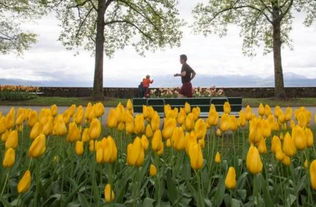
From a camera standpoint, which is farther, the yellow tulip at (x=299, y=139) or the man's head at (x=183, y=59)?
the man's head at (x=183, y=59)

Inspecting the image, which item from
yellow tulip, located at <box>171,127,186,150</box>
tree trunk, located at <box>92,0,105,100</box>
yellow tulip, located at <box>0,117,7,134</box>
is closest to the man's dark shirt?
yellow tulip, located at <box>0,117,7,134</box>

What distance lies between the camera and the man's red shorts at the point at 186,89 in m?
13.5

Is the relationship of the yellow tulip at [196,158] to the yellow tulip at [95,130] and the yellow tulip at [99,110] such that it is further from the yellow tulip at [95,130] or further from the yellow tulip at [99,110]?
the yellow tulip at [99,110]

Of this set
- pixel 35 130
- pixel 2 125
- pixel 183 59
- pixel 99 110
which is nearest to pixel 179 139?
pixel 35 130

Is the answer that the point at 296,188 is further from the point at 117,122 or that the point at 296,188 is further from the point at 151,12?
the point at 151,12

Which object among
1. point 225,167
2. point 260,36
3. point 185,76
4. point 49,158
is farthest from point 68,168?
point 260,36

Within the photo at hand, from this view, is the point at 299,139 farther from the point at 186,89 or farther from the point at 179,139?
the point at 186,89

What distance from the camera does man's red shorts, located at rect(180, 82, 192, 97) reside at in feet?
44.4

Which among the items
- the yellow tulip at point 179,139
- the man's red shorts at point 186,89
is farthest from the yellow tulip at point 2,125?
the man's red shorts at point 186,89

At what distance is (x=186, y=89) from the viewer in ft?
44.6

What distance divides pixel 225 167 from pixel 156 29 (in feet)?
80.5

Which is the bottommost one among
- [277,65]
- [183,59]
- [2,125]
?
[2,125]

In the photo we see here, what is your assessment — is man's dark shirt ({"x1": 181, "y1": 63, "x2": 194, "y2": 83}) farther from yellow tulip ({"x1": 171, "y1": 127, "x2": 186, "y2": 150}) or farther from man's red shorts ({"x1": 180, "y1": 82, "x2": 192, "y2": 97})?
yellow tulip ({"x1": 171, "y1": 127, "x2": 186, "y2": 150})

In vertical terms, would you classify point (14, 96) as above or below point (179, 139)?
below
